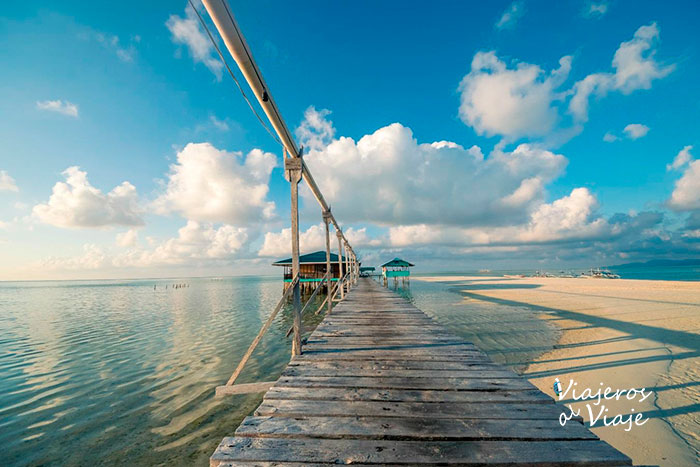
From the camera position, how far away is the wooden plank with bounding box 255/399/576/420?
2604 millimetres

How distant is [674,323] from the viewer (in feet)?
42.3

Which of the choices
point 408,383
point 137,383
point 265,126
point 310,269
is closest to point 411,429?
point 408,383

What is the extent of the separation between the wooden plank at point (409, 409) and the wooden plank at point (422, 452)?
1.34 ft

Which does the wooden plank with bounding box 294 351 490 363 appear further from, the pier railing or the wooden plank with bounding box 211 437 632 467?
the wooden plank with bounding box 211 437 632 467

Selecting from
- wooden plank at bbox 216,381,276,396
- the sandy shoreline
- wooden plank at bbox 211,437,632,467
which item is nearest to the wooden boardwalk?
wooden plank at bbox 211,437,632,467

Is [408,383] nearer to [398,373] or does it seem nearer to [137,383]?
[398,373]

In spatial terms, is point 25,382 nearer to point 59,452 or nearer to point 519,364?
point 59,452

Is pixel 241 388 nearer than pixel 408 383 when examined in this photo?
No

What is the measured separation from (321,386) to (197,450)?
12.2 ft

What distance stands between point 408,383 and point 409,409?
72 centimetres

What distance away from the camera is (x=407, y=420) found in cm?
252

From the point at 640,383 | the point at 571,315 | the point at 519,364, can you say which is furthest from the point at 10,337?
the point at 571,315

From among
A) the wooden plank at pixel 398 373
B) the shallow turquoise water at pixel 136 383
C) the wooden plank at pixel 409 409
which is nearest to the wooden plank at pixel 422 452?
the wooden plank at pixel 409 409

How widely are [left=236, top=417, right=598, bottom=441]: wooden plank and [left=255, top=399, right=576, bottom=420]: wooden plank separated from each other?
7 cm
